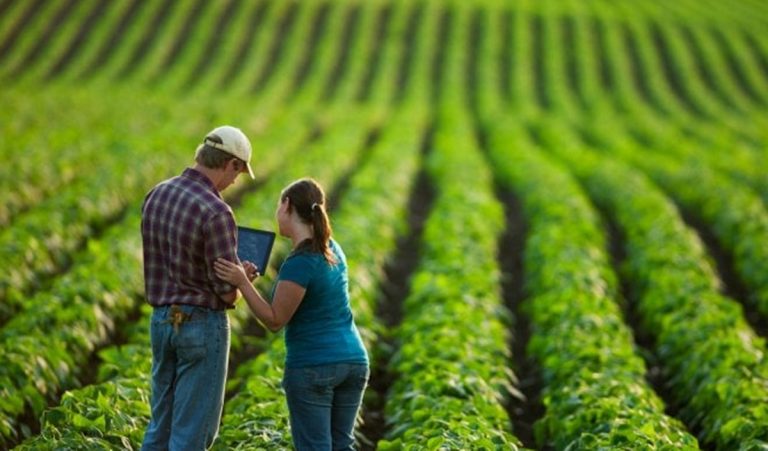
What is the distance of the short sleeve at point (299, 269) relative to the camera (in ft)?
17.2

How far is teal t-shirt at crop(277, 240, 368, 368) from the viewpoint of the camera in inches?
208

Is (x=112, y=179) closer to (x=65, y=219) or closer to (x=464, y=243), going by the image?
(x=65, y=219)

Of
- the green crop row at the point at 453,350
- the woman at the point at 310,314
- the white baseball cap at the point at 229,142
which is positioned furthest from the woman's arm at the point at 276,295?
the green crop row at the point at 453,350

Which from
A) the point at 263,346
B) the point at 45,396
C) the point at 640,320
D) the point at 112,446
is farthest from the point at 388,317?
the point at 112,446

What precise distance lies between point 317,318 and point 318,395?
43 centimetres

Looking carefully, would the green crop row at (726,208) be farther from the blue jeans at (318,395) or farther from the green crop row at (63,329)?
the blue jeans at (318,395)

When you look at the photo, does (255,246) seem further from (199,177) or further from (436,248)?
(436,248)

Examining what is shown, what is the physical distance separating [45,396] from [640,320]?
696 cm

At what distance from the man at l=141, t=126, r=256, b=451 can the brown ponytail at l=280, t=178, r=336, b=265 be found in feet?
1.06

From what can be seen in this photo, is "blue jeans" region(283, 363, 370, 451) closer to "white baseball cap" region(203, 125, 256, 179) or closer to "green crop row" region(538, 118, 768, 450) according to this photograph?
"white baseball cap" region(203, 125, 256, 179)

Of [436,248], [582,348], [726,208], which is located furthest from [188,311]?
[726,208]

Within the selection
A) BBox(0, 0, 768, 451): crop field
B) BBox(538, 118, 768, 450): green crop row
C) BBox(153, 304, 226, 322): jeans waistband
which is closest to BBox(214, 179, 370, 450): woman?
BBox(153, 304, 226, 322): jeans waistband

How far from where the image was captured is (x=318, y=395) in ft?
17.6

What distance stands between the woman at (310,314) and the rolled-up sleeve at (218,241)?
0.06 meters
